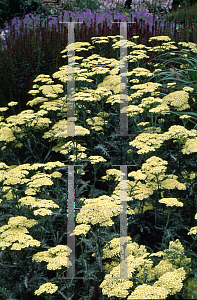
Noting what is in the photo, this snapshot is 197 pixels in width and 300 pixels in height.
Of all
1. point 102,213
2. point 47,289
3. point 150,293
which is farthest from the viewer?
point 102,213

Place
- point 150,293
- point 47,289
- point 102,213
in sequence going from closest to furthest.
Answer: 1. point 150,293
2. point 47,289
3. point 102,213

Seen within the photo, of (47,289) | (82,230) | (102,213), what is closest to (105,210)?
(102,213)

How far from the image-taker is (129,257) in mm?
2023

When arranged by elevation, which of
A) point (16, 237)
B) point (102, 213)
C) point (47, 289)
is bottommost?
point (47, 289)

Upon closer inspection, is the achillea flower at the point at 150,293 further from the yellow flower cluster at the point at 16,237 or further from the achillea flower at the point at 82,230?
the yellow flower cluster at the point at 16,237

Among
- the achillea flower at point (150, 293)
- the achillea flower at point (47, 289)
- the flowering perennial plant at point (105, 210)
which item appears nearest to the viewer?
the achillea flower at point (150, 293)

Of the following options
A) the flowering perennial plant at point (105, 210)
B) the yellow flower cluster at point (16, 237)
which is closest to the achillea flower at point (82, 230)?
the flowering perennial plant at point (105, 210)

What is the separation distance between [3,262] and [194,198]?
71.7 inches

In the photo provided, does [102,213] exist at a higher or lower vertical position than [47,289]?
higher

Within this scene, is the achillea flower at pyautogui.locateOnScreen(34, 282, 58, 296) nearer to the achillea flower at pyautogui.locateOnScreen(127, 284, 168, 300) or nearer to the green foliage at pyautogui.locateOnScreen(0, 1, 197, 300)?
the green foliage at pyautogui.locateOnScreen(0, 1, 197, 300)

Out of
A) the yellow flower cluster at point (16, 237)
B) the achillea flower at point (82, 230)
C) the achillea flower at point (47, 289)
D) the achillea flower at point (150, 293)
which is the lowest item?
the achillea flower at point (47, 289)

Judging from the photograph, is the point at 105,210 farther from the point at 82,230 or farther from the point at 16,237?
the point at 16,237

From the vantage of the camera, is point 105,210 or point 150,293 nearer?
point 150,293

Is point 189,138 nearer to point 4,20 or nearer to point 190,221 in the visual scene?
point 190,221
